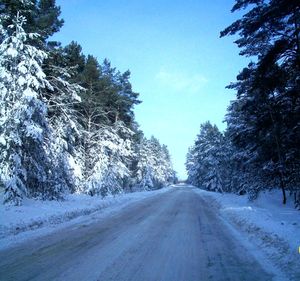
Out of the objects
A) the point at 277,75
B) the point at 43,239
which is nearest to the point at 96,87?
the point at 277,75

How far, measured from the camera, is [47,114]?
22.5m

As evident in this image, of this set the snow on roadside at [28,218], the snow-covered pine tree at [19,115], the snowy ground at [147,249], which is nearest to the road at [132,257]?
the snowy ground at [147,249]

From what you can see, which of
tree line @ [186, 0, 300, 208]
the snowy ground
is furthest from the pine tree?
the snowy ground

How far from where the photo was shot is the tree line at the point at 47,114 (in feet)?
56.2

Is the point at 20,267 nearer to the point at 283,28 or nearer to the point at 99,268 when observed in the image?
the point at 99,268

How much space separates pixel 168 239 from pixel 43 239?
3.84 metres

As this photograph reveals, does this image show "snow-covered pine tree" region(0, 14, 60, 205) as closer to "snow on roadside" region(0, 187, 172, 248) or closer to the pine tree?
"snow on roadside" region(0, 187, 172, 248)

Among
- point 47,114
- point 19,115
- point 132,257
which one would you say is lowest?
point 132,257

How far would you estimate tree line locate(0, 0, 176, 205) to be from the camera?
17141mm

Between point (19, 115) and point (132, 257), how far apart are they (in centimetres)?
1221

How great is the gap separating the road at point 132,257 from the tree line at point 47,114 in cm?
784

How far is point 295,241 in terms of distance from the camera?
320 inches

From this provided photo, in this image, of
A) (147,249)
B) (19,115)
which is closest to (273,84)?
(147,249)

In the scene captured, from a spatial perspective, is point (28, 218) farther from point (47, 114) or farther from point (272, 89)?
point (272, 89)
